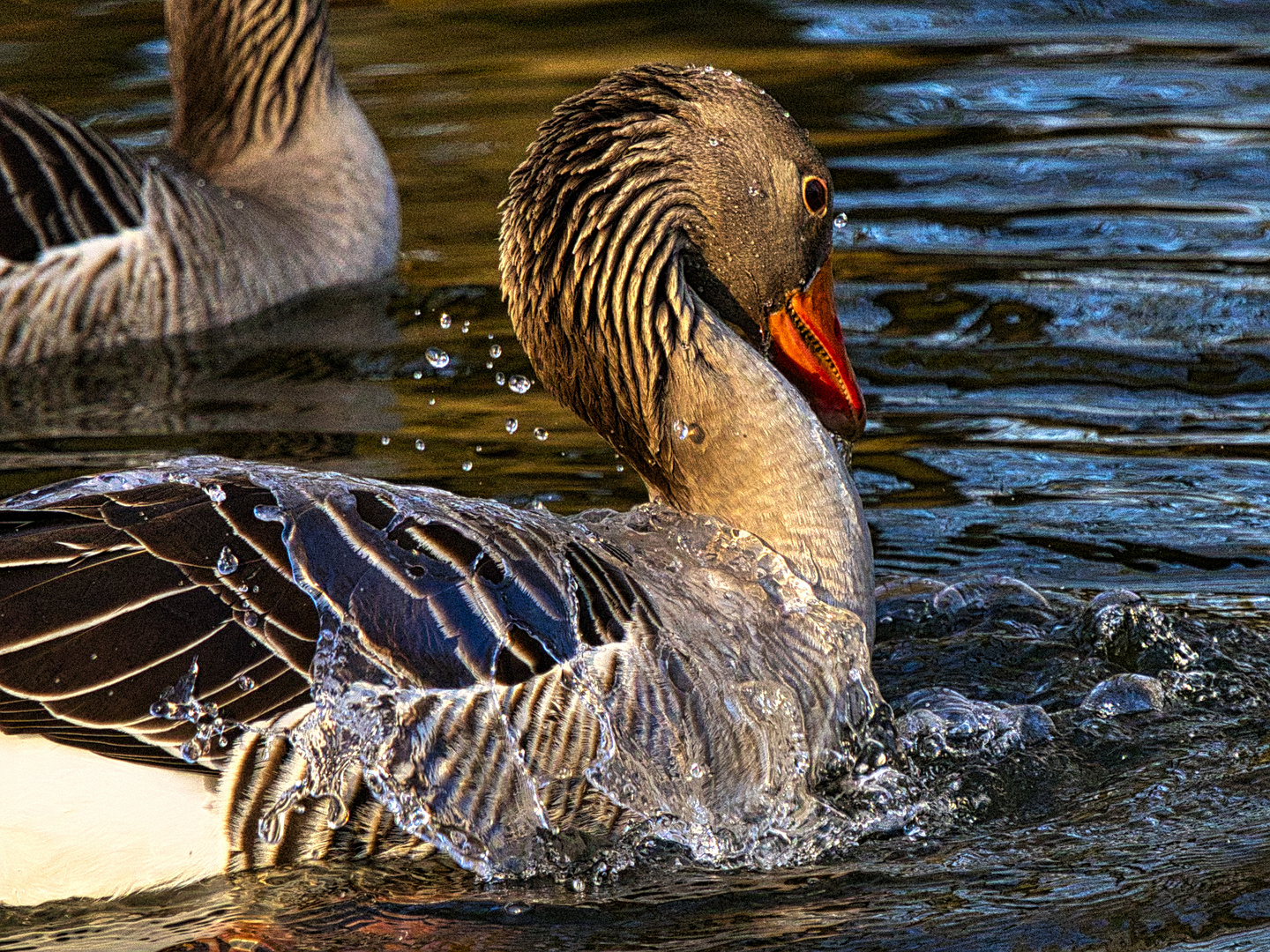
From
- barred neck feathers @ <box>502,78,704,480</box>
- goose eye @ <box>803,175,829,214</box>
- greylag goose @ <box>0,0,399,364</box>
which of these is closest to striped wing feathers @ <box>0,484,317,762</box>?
barred neck feathers @ <box>502,78,704,480</box>

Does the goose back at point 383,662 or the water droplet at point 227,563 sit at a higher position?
the water droplet at point 227,563

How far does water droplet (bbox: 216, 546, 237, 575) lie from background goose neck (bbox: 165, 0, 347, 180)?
642 centimetres

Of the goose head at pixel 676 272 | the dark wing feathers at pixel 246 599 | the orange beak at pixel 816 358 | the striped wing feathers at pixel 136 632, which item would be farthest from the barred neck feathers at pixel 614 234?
the striped wing feathers at pixel 136 632

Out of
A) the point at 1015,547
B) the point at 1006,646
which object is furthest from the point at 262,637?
the point at 1015,547

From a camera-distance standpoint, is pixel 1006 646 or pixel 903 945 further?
pixel 1006 646

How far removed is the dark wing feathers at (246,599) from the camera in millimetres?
4625

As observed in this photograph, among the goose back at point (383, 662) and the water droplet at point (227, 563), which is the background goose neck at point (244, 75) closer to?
the goose back at point (383, 662)

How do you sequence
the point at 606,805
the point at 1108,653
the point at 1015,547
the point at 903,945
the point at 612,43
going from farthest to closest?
1. the point at 612,43
2. the point at 1015,547
3. the point at 1108,653
4. the point at 606,805
5. the point at 903,945

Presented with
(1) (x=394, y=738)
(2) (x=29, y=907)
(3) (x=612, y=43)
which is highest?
(3) (x=612, y=43)

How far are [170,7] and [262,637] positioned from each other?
6.82 m

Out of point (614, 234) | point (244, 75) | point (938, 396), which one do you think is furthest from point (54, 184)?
point (614, 234)

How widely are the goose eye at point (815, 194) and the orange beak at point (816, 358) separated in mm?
263

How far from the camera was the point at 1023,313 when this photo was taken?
9.20 meters

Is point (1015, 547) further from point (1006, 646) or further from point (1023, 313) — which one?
point (1023, 313)
